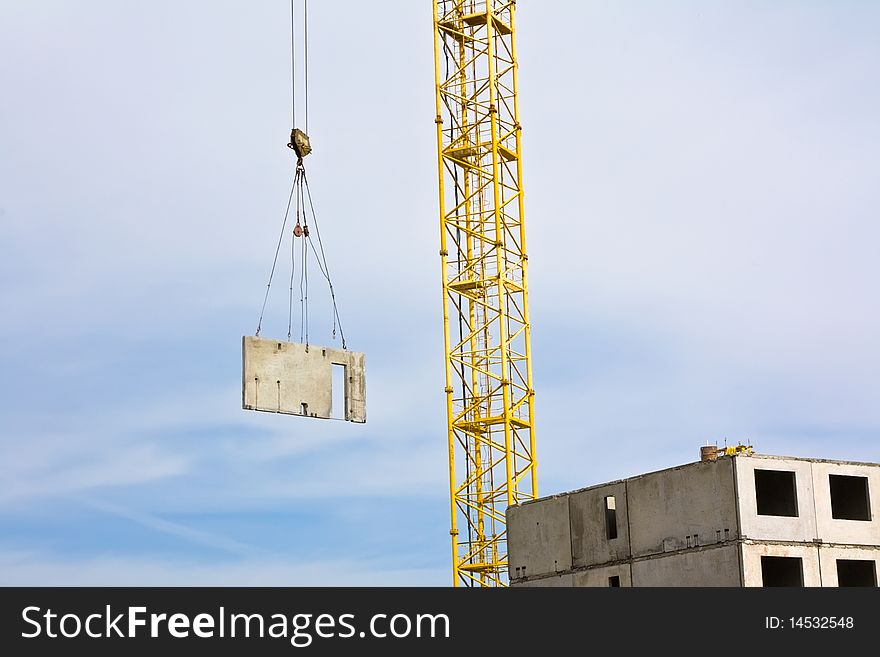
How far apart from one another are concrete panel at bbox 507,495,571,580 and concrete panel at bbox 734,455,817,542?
217 inches

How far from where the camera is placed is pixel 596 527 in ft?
124

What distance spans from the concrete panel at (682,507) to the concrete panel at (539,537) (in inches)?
99.5

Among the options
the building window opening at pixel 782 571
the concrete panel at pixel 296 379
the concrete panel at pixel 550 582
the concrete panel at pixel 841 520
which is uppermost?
the concrete panel at pixel 296 379

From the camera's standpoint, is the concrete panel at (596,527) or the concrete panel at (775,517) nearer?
the concrete panel at (775,517)

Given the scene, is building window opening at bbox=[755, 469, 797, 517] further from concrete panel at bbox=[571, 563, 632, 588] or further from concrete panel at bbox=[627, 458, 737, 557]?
concrete panel at bbox=[571, 563, 632, 588]

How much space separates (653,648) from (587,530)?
11.2 m

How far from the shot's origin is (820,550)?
35.0 meters

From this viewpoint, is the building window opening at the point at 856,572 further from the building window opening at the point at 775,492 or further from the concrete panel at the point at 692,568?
the concrete panel at the point at 692,568

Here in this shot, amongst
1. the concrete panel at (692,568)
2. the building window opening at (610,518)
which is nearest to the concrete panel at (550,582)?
the building window opening at (610,518)

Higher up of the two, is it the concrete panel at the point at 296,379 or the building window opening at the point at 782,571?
the concrete panel at the point at 296,379

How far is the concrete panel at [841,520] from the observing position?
35.1 meters

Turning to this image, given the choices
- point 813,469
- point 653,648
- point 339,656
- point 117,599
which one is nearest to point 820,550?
point 813,469

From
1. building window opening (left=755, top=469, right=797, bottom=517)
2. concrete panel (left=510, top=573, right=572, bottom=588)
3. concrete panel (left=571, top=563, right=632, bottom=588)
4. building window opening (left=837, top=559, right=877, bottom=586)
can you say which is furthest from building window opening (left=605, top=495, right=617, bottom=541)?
building window opening (left=837, top=559, right=877, bottom=586)

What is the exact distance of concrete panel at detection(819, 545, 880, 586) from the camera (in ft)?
115
